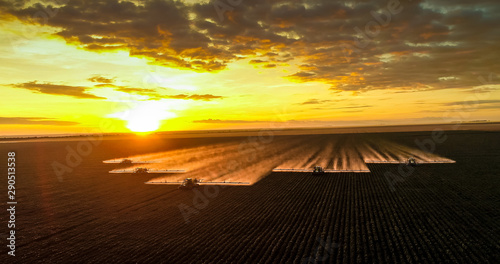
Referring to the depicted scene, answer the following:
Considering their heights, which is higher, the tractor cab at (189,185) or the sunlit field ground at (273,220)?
the tractor cab at (189,185)

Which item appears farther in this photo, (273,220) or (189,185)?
(189,185)

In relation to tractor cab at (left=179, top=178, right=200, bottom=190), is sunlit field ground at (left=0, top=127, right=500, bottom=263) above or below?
below

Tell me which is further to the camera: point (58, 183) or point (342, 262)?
point (58, 183)

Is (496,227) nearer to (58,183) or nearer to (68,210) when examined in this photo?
(68,210)

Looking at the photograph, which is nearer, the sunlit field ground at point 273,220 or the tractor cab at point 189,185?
the sunlit field ground at point 273,220

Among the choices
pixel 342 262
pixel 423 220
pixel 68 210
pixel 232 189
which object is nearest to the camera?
pixel 342 262

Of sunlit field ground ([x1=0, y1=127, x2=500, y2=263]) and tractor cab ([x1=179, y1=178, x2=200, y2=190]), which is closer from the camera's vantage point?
sunlit field ground ([x1=0, y1=127, x2=500, y2=263])

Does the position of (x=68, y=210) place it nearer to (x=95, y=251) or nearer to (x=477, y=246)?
(x=95, y=251)

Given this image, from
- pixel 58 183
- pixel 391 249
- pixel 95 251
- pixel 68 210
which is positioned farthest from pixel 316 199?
pixel 58 183

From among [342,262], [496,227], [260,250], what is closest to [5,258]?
[260,250]

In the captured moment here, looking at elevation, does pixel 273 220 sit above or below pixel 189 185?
below

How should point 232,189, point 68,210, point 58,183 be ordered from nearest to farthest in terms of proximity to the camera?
point 68,210
point 232,189
point 58,183
